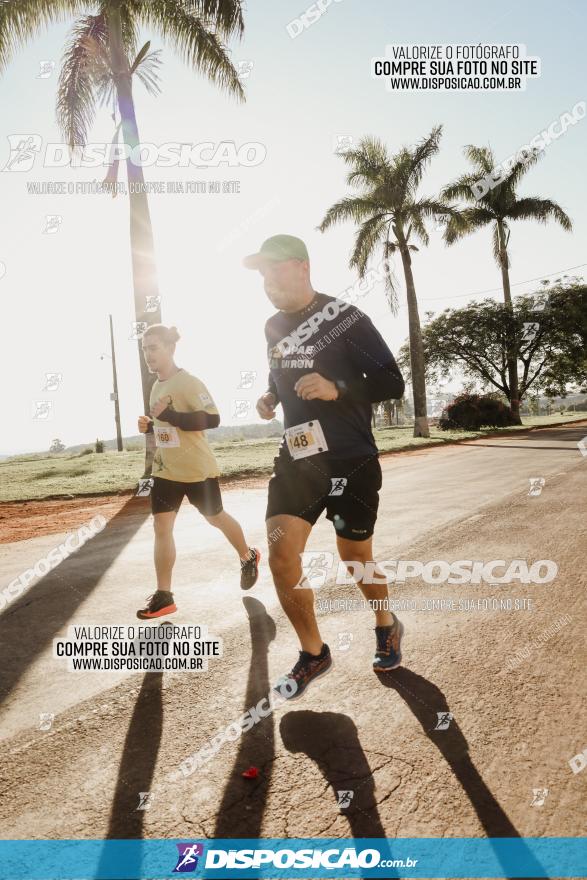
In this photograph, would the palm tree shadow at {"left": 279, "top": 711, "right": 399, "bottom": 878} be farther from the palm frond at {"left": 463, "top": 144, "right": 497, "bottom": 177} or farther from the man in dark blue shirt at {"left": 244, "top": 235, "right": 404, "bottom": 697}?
the palm frond at {"left": 463, "top": 144, "right": 497, "bottom": 177}

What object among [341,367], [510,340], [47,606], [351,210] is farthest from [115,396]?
[341,367]

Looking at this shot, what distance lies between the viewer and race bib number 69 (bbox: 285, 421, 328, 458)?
275 cm

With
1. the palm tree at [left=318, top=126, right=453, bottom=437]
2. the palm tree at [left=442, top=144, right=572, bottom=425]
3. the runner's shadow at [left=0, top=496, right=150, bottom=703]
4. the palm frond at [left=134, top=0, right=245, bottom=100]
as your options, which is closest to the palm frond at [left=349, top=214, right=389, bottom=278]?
the palm tree at [left=318, top=126, right=453, bottom=437]

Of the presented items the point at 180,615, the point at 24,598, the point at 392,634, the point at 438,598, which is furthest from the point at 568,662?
the point at 24,598

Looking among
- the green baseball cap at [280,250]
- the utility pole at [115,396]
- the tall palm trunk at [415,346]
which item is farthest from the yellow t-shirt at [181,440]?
the utility pole at [115,396]

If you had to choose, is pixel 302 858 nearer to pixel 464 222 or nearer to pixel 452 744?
pixel 452 744

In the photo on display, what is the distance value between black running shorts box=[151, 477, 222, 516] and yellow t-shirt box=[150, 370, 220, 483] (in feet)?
0.14

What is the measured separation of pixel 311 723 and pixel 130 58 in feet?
57.7

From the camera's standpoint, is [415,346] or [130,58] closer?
[130,58]

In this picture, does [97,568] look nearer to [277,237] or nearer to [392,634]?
[392,634]

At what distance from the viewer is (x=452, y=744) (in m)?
2.18

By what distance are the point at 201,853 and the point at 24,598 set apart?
10.6 feet

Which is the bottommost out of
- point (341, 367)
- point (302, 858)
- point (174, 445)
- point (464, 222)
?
point (302, 858)

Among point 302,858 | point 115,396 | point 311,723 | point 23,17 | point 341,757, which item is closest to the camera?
point 302,858
